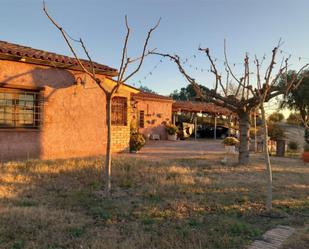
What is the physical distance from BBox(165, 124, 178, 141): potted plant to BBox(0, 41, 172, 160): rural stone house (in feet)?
31.3

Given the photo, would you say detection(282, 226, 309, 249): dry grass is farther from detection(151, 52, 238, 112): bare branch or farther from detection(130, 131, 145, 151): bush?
detection(130, 131, 145, 151): bush

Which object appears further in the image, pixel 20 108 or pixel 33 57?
pixel 20 108

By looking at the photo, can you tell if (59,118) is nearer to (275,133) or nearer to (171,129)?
(171,129)

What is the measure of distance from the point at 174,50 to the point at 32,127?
18.1 ft

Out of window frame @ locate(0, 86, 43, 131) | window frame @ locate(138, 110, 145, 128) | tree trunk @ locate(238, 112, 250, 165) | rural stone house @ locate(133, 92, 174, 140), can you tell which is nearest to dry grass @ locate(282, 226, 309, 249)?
tree trunk @ locate(238, 112, 250, 165)

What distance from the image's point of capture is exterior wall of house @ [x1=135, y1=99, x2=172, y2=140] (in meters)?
20.6

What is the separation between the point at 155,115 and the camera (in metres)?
21.4

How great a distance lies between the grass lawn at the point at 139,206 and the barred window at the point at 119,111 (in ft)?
11.5

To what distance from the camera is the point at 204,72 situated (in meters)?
11.0

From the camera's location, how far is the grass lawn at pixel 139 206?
13.6ft

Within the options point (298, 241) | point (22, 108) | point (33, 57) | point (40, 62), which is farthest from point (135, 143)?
point (298, 241)

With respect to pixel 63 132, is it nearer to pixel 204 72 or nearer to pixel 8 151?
pixel 8 151

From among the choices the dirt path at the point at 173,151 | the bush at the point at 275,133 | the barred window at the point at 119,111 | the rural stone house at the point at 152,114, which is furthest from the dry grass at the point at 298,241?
the bush at the point at 275,133

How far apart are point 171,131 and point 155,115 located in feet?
5.60
